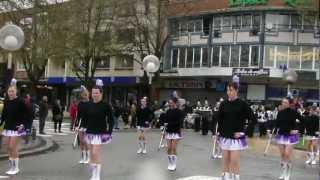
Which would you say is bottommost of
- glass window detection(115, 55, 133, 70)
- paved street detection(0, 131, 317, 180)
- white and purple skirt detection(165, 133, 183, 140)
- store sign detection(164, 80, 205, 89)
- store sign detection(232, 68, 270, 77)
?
paved street detection(0, 131, 317, 180)

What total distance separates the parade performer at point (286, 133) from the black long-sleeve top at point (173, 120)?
8.71ft

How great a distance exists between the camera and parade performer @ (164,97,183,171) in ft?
52.7

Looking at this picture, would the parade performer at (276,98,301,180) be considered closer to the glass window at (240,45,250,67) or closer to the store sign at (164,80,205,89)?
the glass window at (240,45,250,67)

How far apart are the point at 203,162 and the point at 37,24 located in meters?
27.5

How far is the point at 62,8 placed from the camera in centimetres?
4675

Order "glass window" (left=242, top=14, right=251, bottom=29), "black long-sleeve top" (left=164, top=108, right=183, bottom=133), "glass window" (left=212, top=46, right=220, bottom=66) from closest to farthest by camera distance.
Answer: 1. "black long-sleeve top" (left=164, top=108, right=183, bottom=133)
2. "glass window" (left=242, top=14, right=251, bottom=29)
3. "glass window" (left=212, top=46, right=220, bottom=66)

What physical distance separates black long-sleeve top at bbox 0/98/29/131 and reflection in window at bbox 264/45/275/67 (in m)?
39.2

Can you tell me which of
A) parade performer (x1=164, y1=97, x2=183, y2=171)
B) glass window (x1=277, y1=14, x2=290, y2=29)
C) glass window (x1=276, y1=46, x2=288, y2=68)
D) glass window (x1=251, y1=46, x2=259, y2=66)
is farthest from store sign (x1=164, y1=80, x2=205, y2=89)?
Result: parade performer (x1=164, y1=97, x2=183, y2=171)

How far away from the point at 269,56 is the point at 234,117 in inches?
1609

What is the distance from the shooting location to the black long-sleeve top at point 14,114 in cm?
1390

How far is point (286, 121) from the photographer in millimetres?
15086

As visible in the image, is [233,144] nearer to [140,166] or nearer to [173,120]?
[173,120]

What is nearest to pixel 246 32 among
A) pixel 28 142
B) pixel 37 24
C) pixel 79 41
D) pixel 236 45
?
pixel 236 45

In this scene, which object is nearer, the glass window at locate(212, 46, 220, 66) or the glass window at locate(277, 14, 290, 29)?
the glass window at locate(277, 14, 290, 29)
